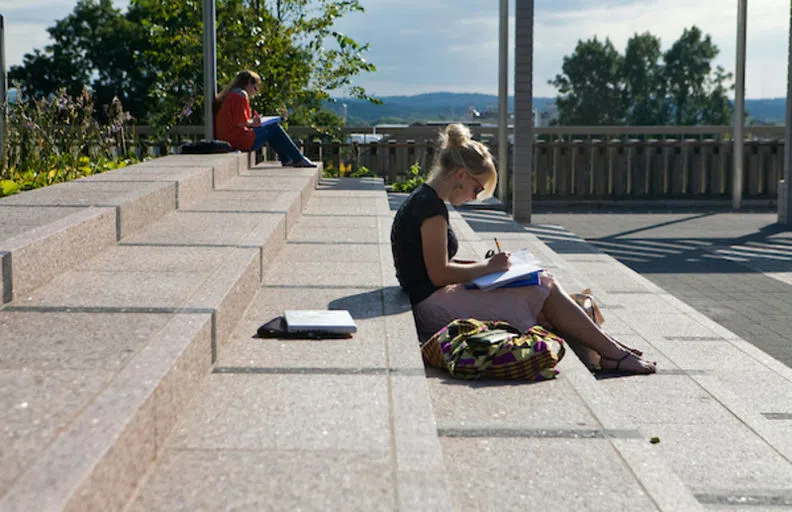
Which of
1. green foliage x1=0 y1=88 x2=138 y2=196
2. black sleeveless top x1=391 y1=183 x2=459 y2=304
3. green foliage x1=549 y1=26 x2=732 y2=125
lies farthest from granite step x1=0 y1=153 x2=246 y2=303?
green foliage x1=549 y1=26 x2=732 y2=125

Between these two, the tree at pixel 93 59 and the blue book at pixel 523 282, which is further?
the tree at pixel 93 59

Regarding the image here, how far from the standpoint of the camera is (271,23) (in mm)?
15141

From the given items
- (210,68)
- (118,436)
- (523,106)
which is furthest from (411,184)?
(118,436)

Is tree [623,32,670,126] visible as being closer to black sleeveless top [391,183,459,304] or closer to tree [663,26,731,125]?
tree [663,26,731,125]

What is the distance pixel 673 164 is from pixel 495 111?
13.3 feet

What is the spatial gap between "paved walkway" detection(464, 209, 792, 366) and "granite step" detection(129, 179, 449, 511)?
3283mm

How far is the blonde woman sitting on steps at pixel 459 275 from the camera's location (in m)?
4.99

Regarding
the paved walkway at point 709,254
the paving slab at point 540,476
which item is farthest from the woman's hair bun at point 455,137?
the paved walkway at point 709,254

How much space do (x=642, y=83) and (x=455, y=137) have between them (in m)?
121

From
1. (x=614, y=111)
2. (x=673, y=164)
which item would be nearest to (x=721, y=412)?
Answer: (x=673, y=164)

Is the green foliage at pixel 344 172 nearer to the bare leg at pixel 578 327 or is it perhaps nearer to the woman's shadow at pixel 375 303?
the woman's shadow at pixel 375 303

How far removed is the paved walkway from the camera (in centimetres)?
802

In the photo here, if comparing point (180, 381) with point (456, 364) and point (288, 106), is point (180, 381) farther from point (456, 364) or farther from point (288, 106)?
point (288, 106)

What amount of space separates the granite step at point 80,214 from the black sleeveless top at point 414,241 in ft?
4.96
